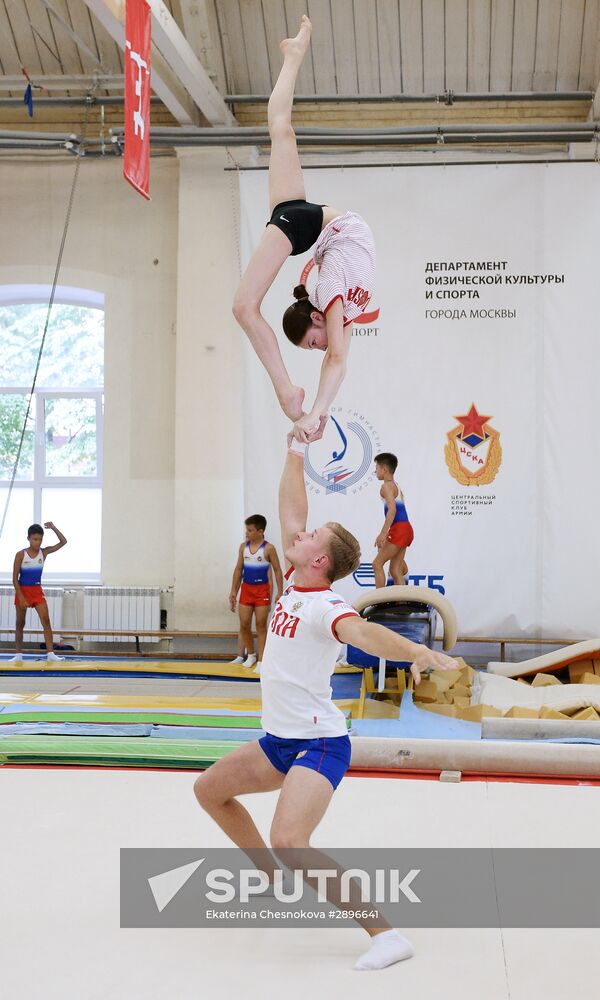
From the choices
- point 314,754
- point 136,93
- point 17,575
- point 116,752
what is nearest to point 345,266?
point 314,754

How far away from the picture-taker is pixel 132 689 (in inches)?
284

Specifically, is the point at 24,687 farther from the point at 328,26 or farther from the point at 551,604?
the point at 328,26

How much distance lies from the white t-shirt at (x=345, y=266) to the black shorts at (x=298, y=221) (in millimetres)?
36

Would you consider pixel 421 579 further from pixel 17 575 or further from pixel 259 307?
pixel 259 307

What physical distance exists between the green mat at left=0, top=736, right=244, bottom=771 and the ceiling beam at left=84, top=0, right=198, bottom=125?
181 inches

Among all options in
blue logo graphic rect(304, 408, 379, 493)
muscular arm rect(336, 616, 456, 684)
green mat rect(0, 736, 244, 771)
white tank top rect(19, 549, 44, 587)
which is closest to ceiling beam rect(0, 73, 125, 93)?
blue logo graphic rect(304, 408, 379, 493)

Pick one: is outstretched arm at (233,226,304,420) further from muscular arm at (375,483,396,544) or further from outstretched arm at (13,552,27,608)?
→ outstretched arm at (13,552,27,608)

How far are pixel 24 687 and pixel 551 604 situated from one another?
4.38m

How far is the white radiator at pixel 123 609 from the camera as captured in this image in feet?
29.5

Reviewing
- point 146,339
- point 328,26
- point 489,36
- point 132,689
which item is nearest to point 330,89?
point 328,26

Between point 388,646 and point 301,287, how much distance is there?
125 cm

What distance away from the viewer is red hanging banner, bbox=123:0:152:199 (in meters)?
4.50

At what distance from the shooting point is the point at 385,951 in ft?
8.43

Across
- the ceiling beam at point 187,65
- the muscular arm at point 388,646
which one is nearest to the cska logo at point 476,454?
the ceiling beam at point 187,65
